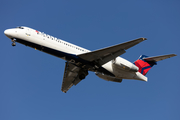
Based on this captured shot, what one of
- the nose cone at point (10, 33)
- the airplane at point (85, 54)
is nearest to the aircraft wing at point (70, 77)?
the airplane at point (85, 54)

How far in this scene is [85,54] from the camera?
53.5 feet

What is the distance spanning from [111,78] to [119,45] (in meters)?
4.89

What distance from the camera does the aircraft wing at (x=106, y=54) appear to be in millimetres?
15469

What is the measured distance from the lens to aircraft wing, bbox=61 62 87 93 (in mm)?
19516

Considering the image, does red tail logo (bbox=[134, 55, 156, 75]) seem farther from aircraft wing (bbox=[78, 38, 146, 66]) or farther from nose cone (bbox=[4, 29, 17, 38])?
nose cone (bbox=[4, 29, 17, 38])

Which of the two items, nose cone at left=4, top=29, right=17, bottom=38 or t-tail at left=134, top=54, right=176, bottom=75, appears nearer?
nose cone at left=4, top=29, right=17, bottom=38

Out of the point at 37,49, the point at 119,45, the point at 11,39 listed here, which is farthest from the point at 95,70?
the point at 11,39

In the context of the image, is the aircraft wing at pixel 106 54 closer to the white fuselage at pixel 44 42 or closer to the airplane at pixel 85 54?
the airplane at pixel 85 54

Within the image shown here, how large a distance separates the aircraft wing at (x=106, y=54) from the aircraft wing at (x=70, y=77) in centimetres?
296

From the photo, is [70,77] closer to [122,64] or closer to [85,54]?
[85,54]

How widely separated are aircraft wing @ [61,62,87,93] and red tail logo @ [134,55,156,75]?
567 cm

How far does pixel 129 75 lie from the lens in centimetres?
1867

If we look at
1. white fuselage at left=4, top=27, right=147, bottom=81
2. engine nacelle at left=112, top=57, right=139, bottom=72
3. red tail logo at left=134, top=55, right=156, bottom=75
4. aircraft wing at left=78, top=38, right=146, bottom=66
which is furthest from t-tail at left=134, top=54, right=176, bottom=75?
white fuselage at left=4, top=27, right=147, bottom=81

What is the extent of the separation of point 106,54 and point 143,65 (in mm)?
5385
